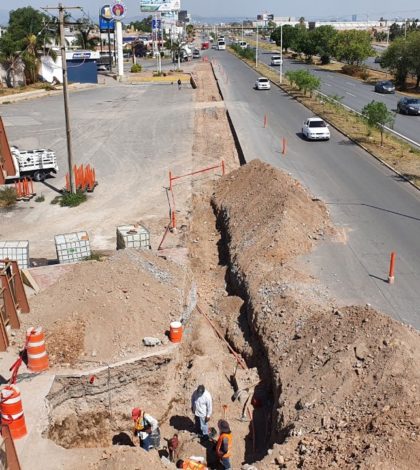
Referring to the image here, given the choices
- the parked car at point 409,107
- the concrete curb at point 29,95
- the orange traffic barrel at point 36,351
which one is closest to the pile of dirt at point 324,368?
the orange traffic barrel at point 36,351

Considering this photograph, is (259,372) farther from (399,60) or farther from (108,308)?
(399,60)

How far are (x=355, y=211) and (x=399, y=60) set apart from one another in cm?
4640

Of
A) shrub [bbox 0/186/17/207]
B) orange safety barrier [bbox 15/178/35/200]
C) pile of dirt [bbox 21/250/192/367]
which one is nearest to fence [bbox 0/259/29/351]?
pile of dirt [bbox 21/250/192/367]

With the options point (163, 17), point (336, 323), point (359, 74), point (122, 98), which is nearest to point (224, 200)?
point (336, 323)

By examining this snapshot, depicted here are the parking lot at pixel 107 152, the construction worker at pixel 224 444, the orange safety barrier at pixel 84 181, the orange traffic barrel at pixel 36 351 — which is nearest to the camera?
the construction worker at pixel 224 444

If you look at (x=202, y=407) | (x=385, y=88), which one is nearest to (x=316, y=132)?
(x=385, y=88)

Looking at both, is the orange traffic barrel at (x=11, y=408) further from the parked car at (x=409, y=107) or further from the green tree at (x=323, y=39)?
the green tree at (x=323, y=39)

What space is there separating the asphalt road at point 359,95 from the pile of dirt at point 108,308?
87.7 ft

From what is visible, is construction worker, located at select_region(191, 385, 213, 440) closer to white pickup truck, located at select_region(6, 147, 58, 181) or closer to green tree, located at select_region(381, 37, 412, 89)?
white pickup truck, located at select_region(6, 147, 58, 181)

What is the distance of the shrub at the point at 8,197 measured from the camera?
973 inches

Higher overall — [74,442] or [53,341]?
[53,341]

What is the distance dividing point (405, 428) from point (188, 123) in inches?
1441

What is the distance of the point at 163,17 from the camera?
121 meters

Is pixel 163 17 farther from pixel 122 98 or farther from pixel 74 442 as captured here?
pixel 74 442
